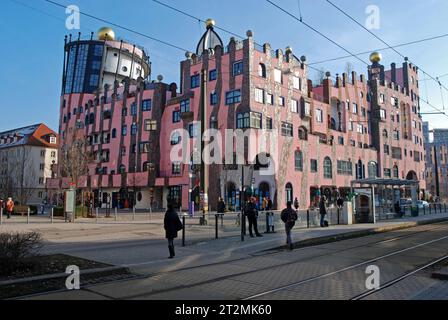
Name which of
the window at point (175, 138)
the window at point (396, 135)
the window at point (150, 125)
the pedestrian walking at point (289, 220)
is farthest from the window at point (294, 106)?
the pedestrian walking at point (289, 220)

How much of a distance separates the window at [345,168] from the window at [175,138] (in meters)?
22.2

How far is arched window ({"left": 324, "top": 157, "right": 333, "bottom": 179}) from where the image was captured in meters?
53.3

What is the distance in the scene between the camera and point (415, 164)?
254ft

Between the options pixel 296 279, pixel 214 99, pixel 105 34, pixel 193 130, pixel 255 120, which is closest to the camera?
pixel 296 279

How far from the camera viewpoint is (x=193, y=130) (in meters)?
49.8

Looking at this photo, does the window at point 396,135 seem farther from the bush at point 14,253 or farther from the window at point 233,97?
the bush at point 14,253

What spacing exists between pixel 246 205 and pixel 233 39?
1307 inches

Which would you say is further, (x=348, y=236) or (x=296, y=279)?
(x=348, y=236)

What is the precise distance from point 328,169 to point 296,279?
4664 centimetres

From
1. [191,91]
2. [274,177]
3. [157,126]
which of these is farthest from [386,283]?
[157,126]

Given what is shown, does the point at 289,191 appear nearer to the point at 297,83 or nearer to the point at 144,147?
the point at 297,83

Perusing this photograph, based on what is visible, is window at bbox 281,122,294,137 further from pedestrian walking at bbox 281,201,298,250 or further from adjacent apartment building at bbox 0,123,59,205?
adjacent apartment building at bbox 0,123,59,205

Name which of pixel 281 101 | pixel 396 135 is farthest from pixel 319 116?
pixel 396 135

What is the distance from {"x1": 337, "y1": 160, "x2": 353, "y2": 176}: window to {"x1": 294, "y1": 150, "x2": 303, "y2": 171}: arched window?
9504 millimetres
